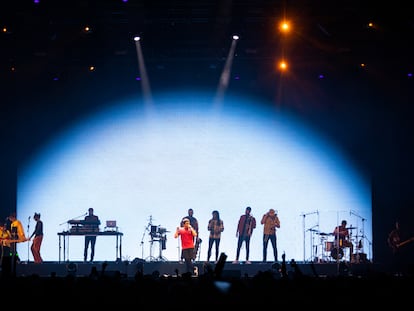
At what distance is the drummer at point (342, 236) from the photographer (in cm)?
2119

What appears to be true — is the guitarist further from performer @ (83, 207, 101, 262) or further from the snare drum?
performer @ (83, 207, 101, 262)

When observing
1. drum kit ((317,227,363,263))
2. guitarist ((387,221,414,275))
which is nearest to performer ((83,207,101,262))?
drum kit ((317,227,363,263))

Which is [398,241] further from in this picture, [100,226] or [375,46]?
[100,226]

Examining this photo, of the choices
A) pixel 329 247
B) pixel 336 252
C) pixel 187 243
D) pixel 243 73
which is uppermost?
pixel 243 73

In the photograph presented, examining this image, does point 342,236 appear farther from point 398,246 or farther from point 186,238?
point 186,238

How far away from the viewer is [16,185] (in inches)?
920

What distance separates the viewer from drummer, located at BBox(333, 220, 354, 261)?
2119cm

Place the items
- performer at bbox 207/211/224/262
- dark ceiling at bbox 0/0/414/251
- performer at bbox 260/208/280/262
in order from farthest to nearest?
performer at bbox 260/208/280/262 < performer at bbox 207/211/224/262 < dark ceiling at bbox 0/0/414/251

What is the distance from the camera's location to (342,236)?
21359mm

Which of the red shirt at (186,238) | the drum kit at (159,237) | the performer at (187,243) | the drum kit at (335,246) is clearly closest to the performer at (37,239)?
the drum kit at (159,237)

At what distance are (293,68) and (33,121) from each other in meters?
9.03

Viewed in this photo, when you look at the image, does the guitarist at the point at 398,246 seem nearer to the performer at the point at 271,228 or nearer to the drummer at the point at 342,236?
the drummer at the point at 342,236

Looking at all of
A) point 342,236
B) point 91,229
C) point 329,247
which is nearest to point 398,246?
point 342,236

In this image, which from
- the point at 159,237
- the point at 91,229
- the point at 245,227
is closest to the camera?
the point at 245,227
